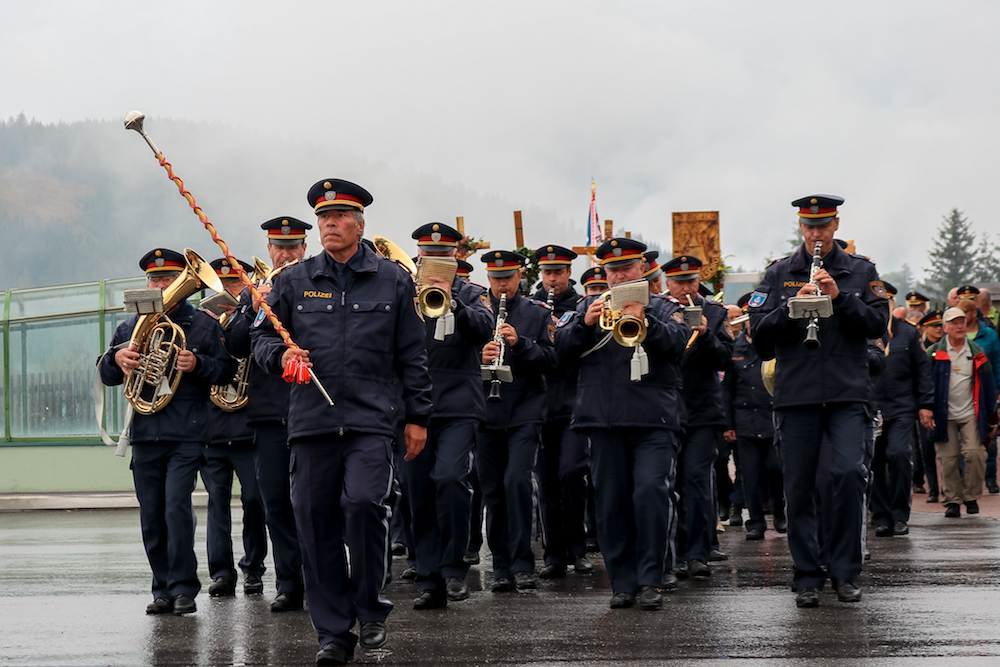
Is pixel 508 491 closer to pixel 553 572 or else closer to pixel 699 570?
pixel 553 572

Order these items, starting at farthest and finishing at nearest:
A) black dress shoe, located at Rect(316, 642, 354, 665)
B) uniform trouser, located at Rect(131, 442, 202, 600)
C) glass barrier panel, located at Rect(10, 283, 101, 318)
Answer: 1. glass barrier panel, located at Rect(10, 283, 101, 318)
2. uniform trouser, located at Rect(131, 442, 202, 600)
3. black dress shoe, located at Rect(316, 642, 354, 665)

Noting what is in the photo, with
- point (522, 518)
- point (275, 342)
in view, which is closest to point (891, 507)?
point (522, 518)

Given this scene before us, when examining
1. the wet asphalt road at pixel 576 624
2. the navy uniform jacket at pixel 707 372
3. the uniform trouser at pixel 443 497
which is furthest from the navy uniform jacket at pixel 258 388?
the navy uniform jacket at pixel 707 372

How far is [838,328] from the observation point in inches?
328

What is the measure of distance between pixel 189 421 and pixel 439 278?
1.92m

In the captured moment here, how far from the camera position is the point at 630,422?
336 inches

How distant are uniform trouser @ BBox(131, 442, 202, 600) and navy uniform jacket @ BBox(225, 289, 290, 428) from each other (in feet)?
1.57

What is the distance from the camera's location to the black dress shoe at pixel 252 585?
9.77m

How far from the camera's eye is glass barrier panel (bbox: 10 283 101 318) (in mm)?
22594

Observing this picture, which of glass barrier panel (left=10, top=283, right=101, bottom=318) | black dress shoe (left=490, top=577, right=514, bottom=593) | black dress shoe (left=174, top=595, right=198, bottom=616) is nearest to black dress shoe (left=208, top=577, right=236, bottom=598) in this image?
black dress shoe (left=174, top=595, right=198, bottom=616)

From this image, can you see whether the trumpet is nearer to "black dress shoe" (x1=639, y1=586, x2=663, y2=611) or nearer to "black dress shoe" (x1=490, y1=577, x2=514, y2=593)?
"black dress shoe" (x1=490, y1=577, x2=514, y2=593)

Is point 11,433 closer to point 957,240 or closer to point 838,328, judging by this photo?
point 838,328

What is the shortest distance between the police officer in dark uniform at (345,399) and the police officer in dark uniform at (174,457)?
1935 mm

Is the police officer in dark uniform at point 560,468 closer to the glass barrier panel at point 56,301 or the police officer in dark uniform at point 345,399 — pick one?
the police officer in dark uniform at point 345,399
